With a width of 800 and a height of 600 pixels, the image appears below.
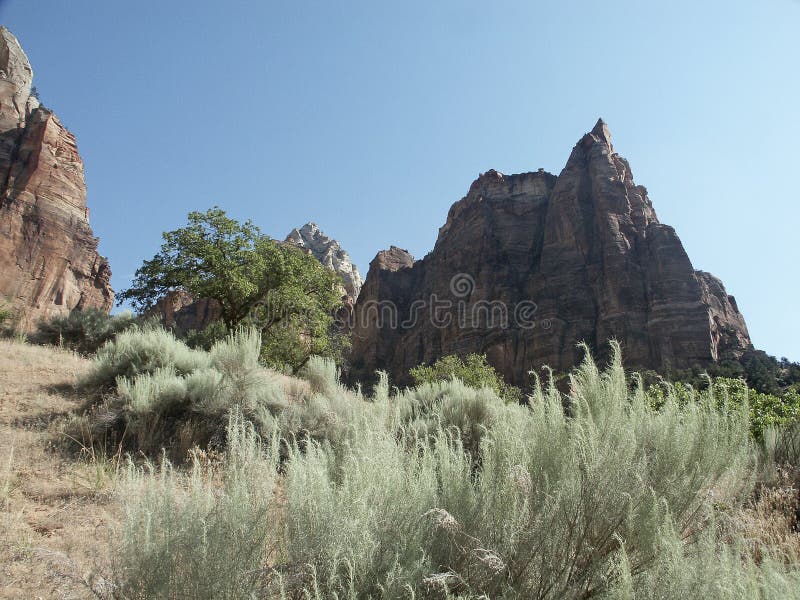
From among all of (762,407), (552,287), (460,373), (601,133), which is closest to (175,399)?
(762,407)

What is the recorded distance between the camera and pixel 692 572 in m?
2.18

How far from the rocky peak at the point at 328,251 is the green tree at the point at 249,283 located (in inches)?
3634

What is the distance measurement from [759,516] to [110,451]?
7.02 metres

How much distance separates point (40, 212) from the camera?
46.3 m

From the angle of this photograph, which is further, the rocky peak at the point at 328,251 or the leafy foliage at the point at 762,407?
the rocky peak at the point at 328,251

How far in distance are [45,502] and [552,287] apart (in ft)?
266

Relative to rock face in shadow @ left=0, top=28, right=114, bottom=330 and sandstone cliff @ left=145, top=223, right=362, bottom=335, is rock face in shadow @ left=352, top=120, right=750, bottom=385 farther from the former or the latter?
rock face in shadow @ left=0, top=28, right=114, bottom=330

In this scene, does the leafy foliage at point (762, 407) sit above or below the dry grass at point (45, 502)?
above

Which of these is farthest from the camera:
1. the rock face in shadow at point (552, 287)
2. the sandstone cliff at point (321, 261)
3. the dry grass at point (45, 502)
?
the sandstone cliff at point (321, 261)

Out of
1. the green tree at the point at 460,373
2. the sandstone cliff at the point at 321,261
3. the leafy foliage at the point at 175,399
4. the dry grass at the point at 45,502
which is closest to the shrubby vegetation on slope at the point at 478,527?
the dry grass at the point at 45,502

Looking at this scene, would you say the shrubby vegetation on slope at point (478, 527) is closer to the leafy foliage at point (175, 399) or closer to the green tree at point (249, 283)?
the leafy foliage at point (175, 399)

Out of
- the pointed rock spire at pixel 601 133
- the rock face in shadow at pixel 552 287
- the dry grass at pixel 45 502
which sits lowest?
the dry grass at pixel 45 502

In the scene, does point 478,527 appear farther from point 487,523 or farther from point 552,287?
point 552,287

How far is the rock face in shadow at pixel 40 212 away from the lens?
144ft
